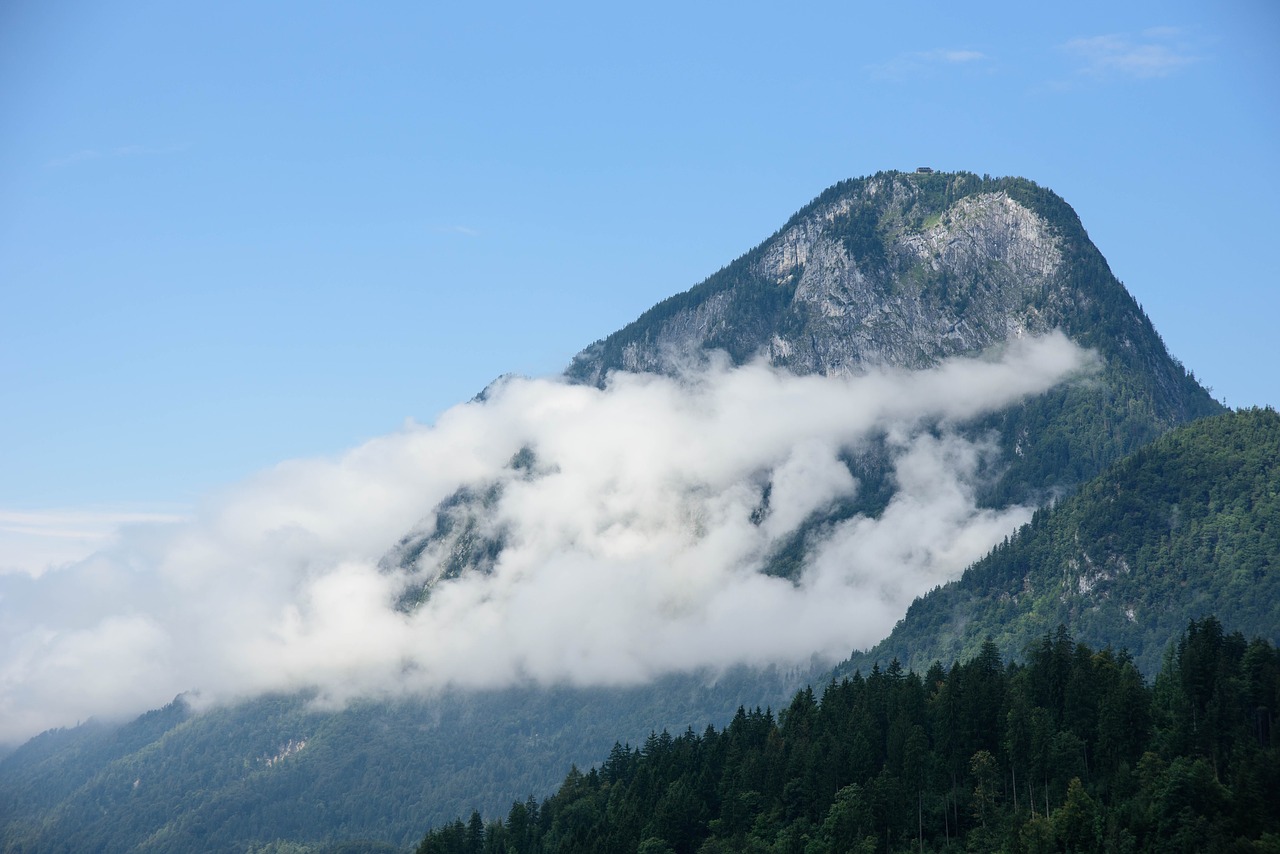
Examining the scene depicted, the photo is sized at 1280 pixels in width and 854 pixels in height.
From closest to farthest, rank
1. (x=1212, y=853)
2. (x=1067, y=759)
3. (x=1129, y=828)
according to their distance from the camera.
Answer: (x=1212, y=853) < (x=1129, y=828) < (x=1067, y=759)

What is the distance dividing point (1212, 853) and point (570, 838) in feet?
285

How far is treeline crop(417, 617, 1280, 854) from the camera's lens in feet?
474

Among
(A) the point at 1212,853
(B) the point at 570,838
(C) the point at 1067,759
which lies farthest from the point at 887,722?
(A) the point at 1212,853

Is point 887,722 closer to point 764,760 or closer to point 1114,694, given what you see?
point 764,760

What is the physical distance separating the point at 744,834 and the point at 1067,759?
39.8 meters

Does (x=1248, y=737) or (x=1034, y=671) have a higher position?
(x=1034, y=671)

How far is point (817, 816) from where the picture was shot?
178m

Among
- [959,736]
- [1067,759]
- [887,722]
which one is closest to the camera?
[1067,759]

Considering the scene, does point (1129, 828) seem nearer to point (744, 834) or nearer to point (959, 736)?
point (959, 736)

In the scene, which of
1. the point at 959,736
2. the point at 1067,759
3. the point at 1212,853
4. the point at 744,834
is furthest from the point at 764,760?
the point at 1212,853

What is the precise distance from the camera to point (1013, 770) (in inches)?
6526

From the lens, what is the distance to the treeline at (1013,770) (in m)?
144

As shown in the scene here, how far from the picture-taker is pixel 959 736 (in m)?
176

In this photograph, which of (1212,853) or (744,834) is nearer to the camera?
(1212,853)
